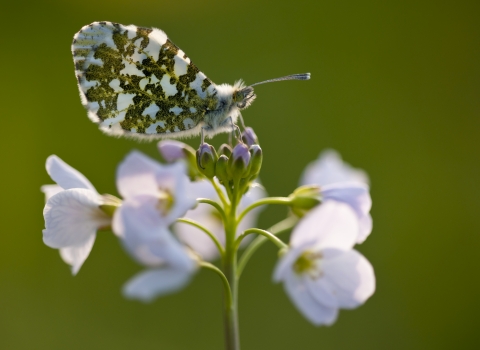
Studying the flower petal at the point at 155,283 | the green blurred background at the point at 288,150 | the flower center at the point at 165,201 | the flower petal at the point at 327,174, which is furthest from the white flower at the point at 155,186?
the green blurred background at the point at 288,150

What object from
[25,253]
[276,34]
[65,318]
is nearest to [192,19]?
[276,34]

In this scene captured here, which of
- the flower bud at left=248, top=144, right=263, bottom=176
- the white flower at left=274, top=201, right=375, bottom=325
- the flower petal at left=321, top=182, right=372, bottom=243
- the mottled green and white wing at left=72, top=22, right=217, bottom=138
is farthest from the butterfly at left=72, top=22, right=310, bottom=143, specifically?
the white flower at left=274, top=201, right=375, bottom=325

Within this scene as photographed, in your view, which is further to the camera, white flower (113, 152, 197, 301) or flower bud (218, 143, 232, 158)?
flower bud (218, 143, 232, 158)

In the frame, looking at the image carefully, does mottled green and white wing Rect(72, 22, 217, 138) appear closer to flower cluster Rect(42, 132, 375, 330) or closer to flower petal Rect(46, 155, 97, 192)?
flower cluster Rect(42, 132, 375, 330)

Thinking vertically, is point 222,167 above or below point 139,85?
below

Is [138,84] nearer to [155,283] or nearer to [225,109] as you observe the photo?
[225,109]

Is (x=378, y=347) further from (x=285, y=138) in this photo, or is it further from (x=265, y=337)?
(x=285, y=138)

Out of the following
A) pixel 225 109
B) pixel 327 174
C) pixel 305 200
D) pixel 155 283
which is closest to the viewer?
pixel 155 283

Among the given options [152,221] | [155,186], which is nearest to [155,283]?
[152,221]
